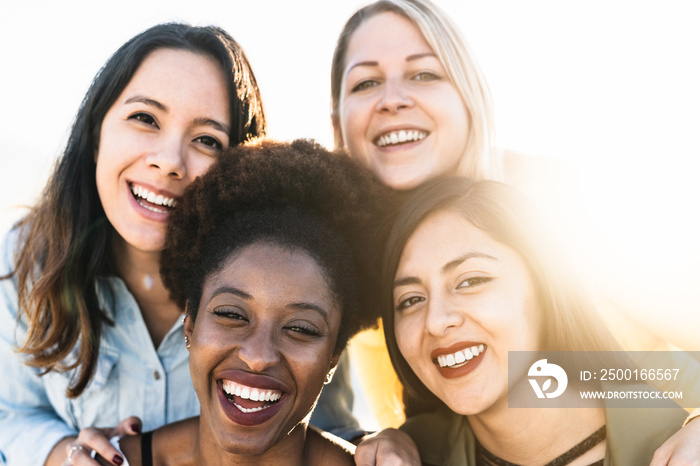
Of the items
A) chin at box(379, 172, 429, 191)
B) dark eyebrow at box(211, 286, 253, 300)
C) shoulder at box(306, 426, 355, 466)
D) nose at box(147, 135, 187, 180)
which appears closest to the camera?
dark eyebrow at box(211, 286, 253, 300)

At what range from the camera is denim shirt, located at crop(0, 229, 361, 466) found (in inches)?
141

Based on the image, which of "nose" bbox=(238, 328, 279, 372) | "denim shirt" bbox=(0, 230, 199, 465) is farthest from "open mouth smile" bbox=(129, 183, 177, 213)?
"nose" bbox=(238, 328, 279, 372)

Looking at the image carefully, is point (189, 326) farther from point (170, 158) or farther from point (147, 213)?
point (170, 158)

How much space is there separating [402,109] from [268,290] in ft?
4.96

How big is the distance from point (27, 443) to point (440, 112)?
9.35 feet

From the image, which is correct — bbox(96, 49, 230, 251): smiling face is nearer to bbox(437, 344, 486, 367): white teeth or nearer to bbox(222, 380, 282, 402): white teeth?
bbox(222, 380, 282, 402): white teeth

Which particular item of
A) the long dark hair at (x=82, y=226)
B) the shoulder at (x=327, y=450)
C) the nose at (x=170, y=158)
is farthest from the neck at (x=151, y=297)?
the shoulder at (x=327, y=450)

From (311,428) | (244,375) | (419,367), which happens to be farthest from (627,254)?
(244,375)

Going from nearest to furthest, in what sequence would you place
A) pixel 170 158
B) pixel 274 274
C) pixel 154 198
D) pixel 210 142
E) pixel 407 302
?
pixel 274 274 < pixel 407 302 < pixel 170 158 < pixel 154 198 < pixel 210 142

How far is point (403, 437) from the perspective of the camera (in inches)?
122

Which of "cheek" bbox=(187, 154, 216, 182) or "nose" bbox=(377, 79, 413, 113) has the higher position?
"nose" bbox=(377, 79, 413, 113)

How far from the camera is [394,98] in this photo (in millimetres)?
3588

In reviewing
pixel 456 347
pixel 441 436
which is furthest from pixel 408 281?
pixel 441 436

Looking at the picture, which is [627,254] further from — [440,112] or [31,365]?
[31,365]
